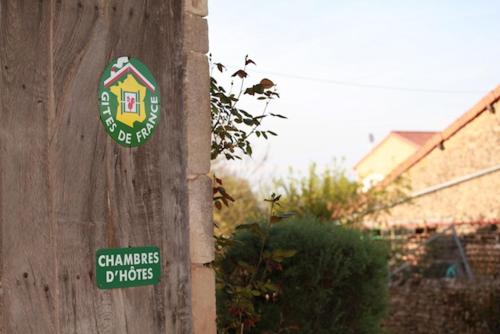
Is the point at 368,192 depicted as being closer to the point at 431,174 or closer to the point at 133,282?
the point at 431,174

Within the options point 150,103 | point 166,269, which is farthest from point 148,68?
point 166,269

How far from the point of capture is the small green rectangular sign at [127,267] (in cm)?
329

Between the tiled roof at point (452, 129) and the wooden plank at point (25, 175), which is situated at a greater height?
the tiled roof at point (452, 129)

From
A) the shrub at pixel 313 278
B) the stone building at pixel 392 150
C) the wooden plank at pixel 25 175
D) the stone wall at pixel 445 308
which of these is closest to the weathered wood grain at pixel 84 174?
the wooden plank at pixel 25 175

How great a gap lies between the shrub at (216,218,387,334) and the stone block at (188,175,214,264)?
2.18 m

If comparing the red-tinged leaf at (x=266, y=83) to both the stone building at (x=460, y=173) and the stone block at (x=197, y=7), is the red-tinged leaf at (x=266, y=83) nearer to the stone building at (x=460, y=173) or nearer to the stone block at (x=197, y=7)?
the stone block at (x=197, y=7)

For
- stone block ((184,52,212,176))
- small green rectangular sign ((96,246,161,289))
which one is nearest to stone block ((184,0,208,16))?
stone block ((184,52,212,176))

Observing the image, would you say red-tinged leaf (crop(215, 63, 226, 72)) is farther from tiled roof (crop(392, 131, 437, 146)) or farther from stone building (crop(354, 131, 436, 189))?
tiled roof (crop(392, 131, 437, 146))

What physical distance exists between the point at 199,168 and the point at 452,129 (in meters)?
14.1

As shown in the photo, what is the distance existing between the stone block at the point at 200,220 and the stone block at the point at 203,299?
6cm

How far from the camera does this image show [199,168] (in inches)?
148

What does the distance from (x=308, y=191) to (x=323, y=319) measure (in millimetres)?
7603

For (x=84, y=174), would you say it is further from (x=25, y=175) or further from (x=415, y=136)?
(x=415, y=136)

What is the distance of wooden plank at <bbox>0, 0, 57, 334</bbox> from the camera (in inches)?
119
